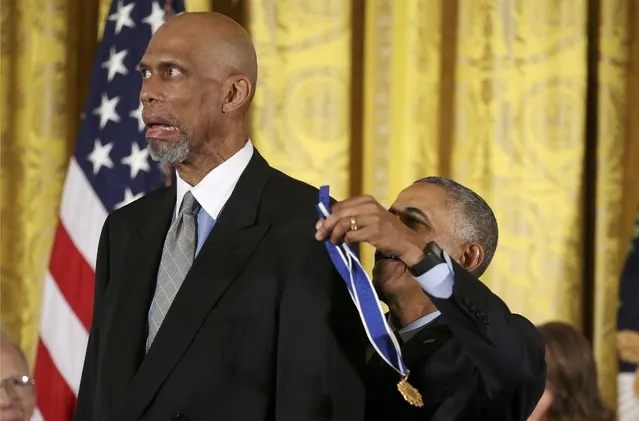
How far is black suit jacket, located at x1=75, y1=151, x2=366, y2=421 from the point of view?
177 cm

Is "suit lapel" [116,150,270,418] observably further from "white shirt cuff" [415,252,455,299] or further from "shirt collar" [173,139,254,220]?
"white shirt cuff" [415,252,455,299]

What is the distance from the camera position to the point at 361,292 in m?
1.78

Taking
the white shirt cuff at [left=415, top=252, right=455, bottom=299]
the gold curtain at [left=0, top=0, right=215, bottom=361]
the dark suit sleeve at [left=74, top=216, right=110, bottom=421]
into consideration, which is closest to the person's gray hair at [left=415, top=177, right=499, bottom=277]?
the white shirt cuff at [left=415, top=252, right=455, bottom=299]

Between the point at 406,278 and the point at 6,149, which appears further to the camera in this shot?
the point at 6,149

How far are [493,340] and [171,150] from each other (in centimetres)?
60

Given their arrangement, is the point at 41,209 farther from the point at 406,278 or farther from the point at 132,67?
the point at 406,278

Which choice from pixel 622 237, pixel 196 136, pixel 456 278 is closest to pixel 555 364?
pixel 622 237

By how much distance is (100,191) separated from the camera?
3465 millimetres

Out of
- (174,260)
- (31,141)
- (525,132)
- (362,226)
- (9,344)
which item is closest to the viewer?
(362,226)

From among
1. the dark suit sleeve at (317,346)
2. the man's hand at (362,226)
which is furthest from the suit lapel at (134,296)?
the man's hand at (362,226)

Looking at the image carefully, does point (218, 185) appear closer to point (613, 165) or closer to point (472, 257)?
point (472, 257)

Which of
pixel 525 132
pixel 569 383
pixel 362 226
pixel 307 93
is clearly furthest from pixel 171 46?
pixel 525 132

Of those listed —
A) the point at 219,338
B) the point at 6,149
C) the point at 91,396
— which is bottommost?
the point at 91,396

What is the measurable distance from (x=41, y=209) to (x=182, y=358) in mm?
→ 2119
